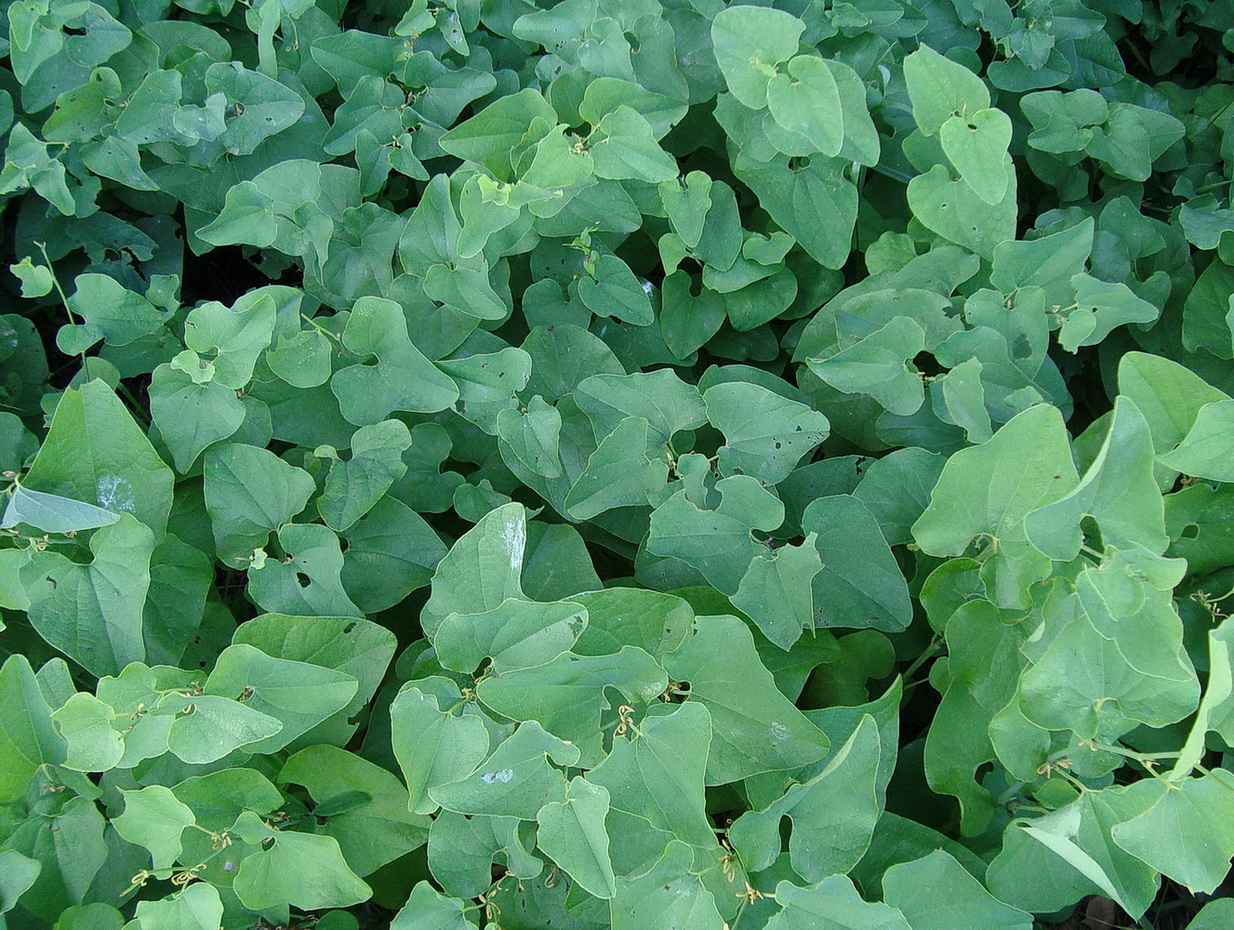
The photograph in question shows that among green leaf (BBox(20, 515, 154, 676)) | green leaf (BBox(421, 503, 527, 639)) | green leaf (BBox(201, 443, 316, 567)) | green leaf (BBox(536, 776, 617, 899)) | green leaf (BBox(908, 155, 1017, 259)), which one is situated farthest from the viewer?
green leaf (BBox(908, 155, 1017, 259))

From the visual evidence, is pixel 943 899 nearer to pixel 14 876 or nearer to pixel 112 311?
pixel 14 876

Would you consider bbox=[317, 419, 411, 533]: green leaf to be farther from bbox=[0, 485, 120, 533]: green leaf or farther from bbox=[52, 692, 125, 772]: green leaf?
bbox=[52, 692, 125, 772]: green leaf

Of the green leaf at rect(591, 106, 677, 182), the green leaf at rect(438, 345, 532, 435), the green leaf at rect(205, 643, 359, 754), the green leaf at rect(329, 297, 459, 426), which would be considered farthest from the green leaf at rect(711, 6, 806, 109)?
the green leaf at rect(205, 643, 359, 754)

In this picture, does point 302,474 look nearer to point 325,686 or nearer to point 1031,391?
point 325,686

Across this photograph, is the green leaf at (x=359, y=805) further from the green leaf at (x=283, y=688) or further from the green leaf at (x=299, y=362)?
the green leaf at (x=299, y=362)

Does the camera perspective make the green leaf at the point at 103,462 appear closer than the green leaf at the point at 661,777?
No

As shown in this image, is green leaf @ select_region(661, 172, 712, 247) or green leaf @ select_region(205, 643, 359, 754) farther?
green leaf @ select_region(661, 172, 712, 247)

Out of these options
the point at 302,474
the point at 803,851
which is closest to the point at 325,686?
the point at 302,474

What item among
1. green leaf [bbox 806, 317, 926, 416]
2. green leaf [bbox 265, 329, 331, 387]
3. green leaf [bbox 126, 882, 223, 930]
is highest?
green leaf [bbox 265, 329, 331, 387]

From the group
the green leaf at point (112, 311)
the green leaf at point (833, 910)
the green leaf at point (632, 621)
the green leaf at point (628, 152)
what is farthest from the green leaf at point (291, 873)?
the green leaf at point (628, 152)
